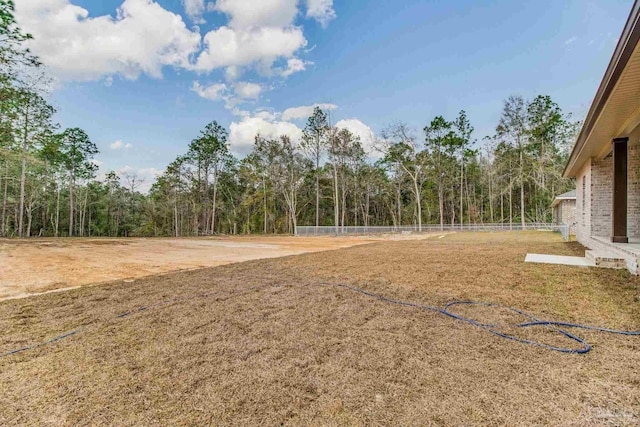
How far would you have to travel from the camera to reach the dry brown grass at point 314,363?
1.41 metres

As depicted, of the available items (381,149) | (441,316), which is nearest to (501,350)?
(441,316)

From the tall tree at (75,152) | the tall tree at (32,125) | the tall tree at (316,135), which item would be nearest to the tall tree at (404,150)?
the tall tree at (316,135)

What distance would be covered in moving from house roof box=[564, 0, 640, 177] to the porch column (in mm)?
265

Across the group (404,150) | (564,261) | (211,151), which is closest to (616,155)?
(564,261)

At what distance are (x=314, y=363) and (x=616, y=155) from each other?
752 cm

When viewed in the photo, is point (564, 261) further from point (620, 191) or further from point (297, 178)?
point (297, 178)

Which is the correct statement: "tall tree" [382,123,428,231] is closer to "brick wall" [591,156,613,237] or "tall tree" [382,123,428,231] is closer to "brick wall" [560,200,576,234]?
"brick wall" [560,200,576,234]

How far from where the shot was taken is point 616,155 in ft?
18.7

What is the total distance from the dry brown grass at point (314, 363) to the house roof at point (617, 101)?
260cm

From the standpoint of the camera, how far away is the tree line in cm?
2212

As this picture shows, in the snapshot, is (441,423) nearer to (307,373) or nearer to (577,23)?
(307,373)

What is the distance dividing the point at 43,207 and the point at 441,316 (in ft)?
124

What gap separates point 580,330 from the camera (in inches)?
92.5

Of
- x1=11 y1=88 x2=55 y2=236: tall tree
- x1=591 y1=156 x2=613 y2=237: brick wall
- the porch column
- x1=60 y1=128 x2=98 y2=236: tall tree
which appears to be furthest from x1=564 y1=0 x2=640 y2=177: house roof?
x1=60 y1=128 x2=98 y2=236: tall tree
